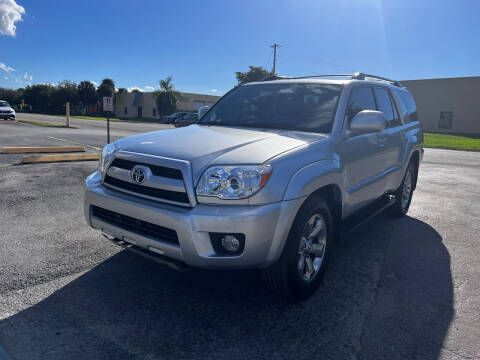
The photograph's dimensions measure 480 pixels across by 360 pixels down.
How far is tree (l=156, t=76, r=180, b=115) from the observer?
62.6 meters

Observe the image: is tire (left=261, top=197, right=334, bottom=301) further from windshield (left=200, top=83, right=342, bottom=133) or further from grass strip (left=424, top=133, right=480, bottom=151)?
grass strip (left=424, top=133, right=480, bottom=151)

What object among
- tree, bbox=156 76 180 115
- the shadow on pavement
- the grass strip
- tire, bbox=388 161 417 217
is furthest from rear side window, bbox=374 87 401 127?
tree, bbox=156 76 180 115

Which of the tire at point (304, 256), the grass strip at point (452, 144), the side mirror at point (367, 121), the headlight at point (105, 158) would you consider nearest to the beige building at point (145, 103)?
the grass strip at point (452, 144)

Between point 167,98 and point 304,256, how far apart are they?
203ft

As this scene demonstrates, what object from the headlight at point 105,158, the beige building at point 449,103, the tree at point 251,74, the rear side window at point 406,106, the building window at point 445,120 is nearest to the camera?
the headlight at point 105,158

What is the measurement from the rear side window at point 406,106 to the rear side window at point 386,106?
33 centimetres

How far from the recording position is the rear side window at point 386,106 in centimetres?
477

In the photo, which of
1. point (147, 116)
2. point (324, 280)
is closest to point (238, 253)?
point (324, 280)

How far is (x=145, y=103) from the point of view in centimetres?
7119

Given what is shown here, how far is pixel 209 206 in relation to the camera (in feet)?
8.65

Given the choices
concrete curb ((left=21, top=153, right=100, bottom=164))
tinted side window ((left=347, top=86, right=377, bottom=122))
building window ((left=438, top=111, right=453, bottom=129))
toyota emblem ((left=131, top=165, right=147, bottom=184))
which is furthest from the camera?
building window ((left=438, top=111, right=453, bottom=129))

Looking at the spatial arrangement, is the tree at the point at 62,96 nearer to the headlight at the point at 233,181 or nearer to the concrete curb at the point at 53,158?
the concrete curb at the point at 53,158

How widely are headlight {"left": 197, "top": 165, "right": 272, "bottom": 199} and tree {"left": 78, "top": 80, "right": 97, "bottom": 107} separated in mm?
83483

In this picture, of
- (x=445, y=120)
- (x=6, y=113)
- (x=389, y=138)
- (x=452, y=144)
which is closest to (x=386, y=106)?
(x=389, y=138)
